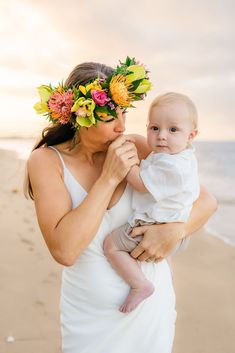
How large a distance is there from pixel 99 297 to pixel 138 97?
0.93m

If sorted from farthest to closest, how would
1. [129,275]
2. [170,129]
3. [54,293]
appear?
1. [54,293]
2. [170,129]
3. [129,275]

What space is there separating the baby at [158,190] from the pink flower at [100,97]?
0.33 m

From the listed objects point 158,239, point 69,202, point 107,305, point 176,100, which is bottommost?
point 107,305

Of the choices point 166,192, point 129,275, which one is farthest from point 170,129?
point 129,275

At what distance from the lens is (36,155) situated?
2326 mm

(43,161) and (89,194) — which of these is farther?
(43,161)

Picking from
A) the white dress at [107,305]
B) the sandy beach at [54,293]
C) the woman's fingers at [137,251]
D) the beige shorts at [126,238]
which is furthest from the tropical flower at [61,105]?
the sandy beach at [54,293]

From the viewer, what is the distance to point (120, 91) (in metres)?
2.26

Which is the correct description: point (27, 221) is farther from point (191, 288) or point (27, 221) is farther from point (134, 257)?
point (134, 257)

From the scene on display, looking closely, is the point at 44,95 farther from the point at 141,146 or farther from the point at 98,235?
the point at 98,235

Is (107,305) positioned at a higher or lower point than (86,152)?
lower

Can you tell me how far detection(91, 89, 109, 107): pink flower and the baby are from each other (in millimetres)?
328

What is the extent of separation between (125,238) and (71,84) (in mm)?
772

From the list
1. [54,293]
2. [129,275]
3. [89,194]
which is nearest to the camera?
[89,194]
